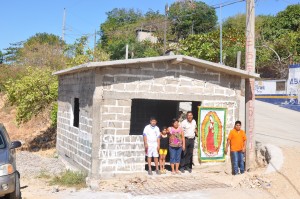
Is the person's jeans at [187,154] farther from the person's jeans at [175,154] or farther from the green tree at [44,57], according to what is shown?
the green tree at [44,57]

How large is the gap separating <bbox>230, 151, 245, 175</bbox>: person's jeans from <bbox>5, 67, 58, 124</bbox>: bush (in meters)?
Result: 11.0

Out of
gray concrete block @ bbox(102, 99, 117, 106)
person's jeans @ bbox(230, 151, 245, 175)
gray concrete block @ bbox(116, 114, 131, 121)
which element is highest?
gray concrete block @ bbox(102, 99, 117, 106)

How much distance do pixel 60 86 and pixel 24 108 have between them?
493 centimetres

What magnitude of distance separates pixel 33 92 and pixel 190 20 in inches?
1148

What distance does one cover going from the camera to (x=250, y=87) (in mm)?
10867

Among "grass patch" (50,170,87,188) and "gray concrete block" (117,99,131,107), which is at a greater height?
"gray concrete block" (117,99,131,107)

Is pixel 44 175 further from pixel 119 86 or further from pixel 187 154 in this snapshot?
pixel 187 154

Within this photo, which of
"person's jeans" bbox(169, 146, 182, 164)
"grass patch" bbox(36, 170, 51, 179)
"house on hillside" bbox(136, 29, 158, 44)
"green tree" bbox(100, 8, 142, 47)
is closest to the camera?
"person's jeans" bbox(169, 146, 182, 164)

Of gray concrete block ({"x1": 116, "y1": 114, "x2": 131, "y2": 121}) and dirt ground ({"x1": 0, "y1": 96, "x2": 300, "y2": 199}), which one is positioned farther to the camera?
gray concrete block ({"x1": 116, "y1": 114, "x2": 131, "y2": 121})

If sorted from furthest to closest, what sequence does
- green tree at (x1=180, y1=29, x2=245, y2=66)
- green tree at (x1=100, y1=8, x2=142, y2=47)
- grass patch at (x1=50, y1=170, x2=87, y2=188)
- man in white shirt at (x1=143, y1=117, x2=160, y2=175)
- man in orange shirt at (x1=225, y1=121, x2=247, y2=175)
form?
green tree at (x1=100, y1=8, x2=142, y2=47) < green tree at (x1=180, y1=29, x2=245, y2=66) < man in orange shirt at (x1=225, y1=121, x2=247, y2=175) < man in white shirt at (x1=143, y1=117, x2=160, y2=175) < grass patch at (x1=50, y1=170, x2=87, y2=188)

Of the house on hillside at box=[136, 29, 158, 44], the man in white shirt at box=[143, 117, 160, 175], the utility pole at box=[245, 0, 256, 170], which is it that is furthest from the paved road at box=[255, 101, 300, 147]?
the house on hillside at box=[136, 29, 158, 44]

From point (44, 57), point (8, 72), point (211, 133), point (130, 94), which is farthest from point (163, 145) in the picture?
point (8, 72)

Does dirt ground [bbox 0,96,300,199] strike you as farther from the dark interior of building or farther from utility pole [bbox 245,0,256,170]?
the dark interior of building

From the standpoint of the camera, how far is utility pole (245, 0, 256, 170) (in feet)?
34.6
